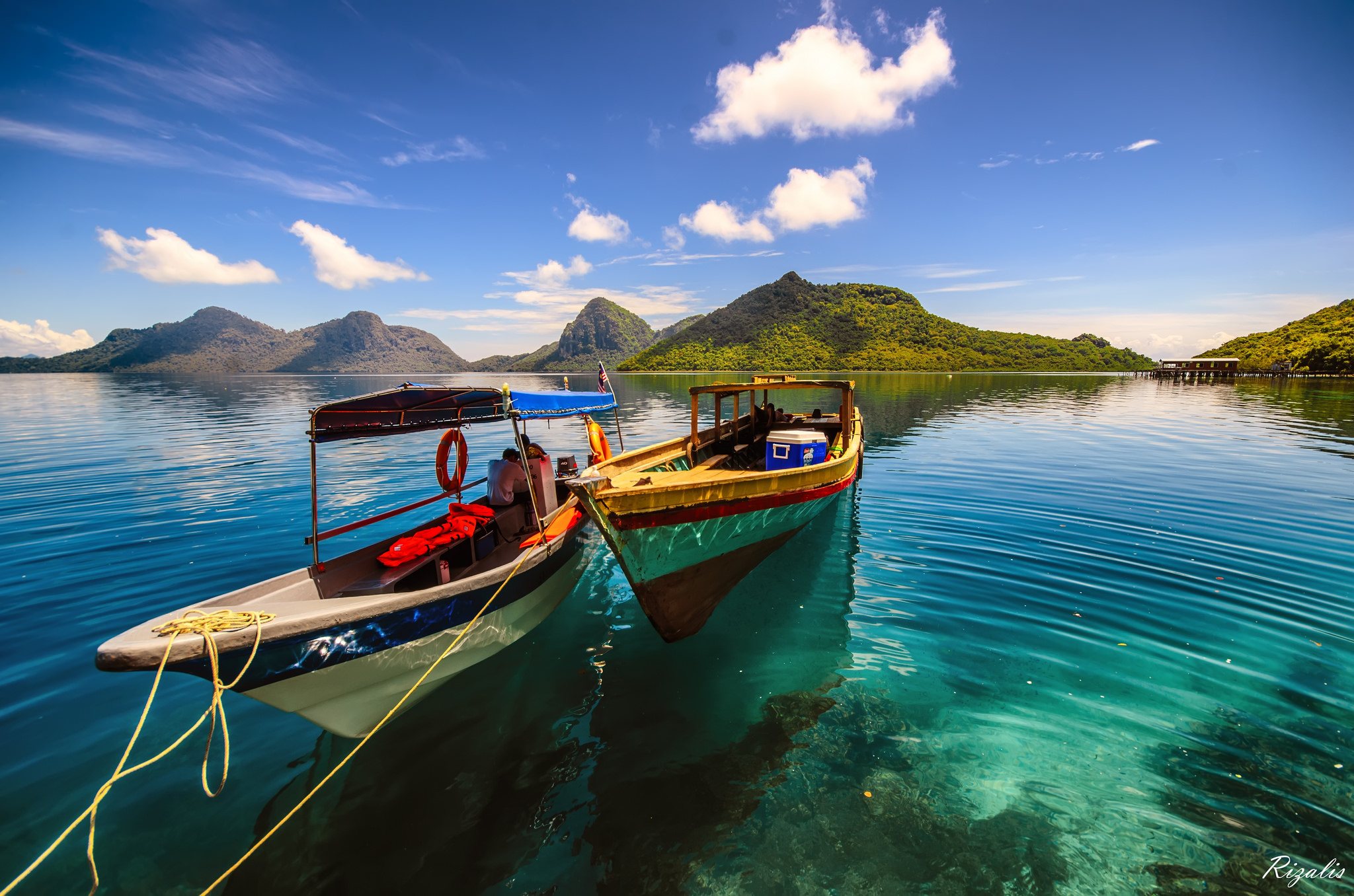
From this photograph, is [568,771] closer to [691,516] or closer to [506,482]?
[691,516]

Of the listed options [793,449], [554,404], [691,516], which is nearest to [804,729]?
[691,516]

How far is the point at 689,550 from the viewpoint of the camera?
7.08 meters

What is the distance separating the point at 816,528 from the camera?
1251cm

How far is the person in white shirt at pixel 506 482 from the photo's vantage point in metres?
9.24

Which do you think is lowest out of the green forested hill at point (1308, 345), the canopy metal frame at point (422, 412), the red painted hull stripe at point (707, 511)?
the red painted hull stripe at point (707, 511)

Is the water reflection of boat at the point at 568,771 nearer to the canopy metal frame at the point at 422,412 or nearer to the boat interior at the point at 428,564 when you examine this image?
the boat interior at the point at 428,564

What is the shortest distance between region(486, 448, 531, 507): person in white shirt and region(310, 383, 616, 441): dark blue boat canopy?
34.8 inches

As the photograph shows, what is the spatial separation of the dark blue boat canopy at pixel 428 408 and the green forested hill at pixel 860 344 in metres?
133

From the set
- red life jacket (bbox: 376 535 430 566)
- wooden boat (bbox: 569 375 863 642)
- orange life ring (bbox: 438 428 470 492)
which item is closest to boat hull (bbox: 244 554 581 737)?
red life jacket (bbox: 376 535 430 566)

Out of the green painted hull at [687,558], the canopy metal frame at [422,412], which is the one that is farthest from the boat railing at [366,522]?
the green painted hull at [687,558]

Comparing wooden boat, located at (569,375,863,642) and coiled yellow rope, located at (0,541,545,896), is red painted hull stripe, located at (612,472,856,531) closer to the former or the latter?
wooden boat, located at (569,375,863,642)

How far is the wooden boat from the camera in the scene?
254 inches

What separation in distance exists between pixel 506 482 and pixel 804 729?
20.9ft

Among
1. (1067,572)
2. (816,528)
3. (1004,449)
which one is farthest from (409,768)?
(1004,449)
